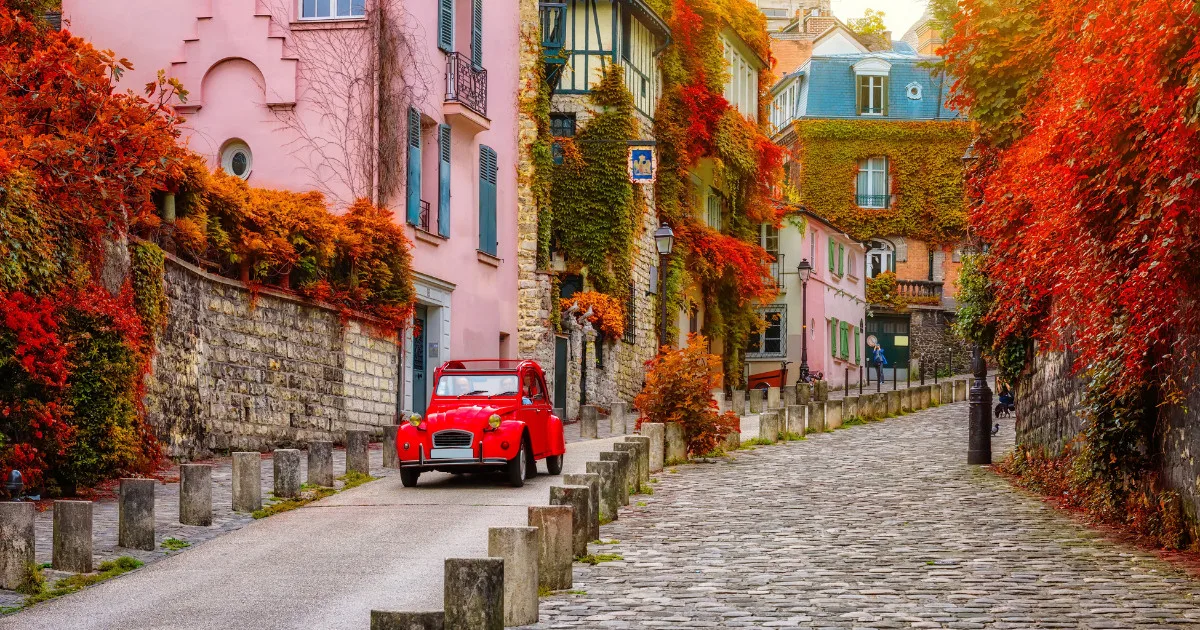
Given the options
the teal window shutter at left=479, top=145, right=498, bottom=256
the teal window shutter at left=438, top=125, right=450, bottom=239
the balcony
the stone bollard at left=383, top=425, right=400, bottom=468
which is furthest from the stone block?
the teal window shutter at left=479, top=145, right=498, bottom=256

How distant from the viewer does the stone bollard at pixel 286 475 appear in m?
16.4

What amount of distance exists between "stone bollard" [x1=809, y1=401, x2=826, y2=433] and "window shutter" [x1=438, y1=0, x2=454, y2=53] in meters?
9.98

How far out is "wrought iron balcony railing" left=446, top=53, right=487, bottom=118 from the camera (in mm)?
28781

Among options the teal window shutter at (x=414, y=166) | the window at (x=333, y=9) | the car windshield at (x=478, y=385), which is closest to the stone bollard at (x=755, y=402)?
the teal window shutter at (x=414, y=166)

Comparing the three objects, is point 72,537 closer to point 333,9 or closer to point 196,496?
point 196,496

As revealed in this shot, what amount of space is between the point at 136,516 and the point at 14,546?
74.7 inches

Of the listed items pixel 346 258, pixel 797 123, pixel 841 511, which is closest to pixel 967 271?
pixel 841 511

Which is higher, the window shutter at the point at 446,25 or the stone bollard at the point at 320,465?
the window shutter at the point at 446,25

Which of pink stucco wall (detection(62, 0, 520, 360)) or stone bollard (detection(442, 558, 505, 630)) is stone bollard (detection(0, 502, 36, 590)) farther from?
pink stucco wall (detection(62, 0, 520, 360))

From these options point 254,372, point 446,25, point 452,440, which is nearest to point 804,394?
point 446,25

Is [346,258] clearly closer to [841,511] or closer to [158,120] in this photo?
[158,120]

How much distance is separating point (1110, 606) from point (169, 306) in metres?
12.8

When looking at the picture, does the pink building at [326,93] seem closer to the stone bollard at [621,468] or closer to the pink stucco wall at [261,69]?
the pink stucco wall at [261,69]

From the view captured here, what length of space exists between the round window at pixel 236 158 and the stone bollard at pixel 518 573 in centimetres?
1802
